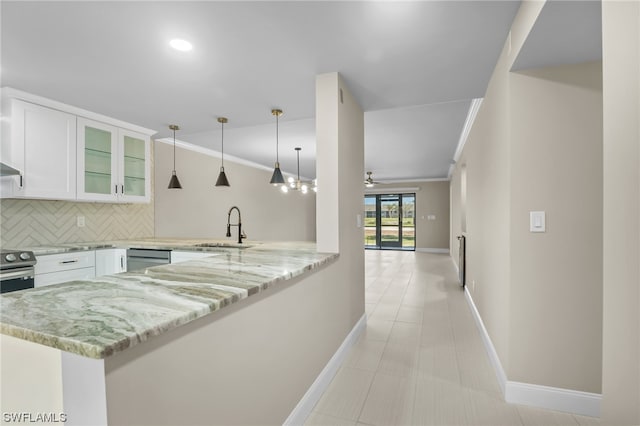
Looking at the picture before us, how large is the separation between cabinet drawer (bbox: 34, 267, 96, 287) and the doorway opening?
8.61 metres

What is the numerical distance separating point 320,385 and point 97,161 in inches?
130

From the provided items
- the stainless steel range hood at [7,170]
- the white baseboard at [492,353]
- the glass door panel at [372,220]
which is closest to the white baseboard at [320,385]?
the white baseboard at [492,353]

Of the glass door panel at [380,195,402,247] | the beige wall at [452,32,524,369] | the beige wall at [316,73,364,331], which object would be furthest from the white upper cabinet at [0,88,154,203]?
the glass door panel at [380,195,402,247]

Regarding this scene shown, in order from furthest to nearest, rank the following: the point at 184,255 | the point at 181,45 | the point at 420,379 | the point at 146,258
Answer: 1. the point at 146,258
2. the point at 184,255
3. the point at 420,379
4. the point at 181,45

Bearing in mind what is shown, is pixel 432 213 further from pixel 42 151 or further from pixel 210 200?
pixel 42 151

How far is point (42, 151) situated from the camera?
2.88m

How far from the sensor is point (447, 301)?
4.21 metres

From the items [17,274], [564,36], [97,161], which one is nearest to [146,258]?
[17,274]

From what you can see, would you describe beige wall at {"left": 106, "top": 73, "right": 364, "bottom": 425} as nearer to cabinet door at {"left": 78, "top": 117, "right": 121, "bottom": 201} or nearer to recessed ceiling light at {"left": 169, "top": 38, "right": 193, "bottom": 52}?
recessed ceiling light at {"left": 169, "top": 38, "right": 193, "bottom": 52}

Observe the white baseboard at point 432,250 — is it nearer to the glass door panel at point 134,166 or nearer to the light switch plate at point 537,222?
the light switch plate at point 537,222

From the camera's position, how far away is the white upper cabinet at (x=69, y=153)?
2729 millimetres

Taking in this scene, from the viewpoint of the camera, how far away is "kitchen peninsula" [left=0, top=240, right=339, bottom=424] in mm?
734

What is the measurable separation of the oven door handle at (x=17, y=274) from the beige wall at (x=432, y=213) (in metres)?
9.78

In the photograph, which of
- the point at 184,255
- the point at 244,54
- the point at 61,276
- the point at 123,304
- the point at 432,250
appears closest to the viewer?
the point at 123,304
